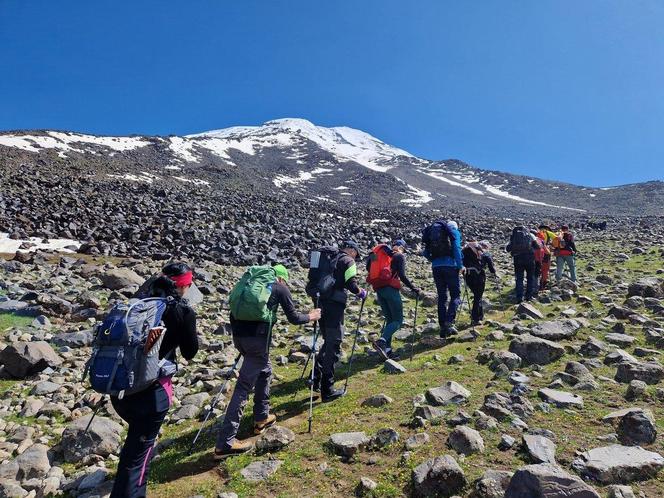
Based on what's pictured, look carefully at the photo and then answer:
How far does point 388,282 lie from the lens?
9.27 metres

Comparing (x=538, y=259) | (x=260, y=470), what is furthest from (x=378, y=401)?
(x=538, y=259)

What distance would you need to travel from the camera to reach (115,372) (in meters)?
3.90

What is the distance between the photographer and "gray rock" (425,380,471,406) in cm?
618

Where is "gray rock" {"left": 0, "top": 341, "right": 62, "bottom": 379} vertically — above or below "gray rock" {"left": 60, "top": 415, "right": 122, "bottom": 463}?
above

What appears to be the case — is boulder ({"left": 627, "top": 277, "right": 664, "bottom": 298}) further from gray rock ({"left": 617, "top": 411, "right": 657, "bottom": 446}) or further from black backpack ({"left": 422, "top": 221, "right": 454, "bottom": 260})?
gray rock ({"left": 617, "top": 411, "right": 657, "bottom": 446})

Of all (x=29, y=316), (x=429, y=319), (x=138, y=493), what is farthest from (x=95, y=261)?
(x=138, y=493)

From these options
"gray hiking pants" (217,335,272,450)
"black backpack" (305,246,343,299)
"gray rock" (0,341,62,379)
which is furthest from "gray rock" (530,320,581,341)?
"gray rock" (0,341,62,379)

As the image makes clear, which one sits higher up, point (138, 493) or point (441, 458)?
point (441, 458)

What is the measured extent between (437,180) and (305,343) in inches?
4041

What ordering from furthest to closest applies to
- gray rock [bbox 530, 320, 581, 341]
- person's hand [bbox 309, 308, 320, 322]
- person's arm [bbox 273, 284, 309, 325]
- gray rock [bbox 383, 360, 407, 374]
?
gray rock [bbox 530, 320, 581, 341] < gray rock [bbox 383, 360, 407, 374] < person's hand [bbox 309, 308, 320, 322] < person's arm [bbox 273, 284, 309, 325]

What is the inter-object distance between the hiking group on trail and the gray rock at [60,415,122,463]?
1.26 metres

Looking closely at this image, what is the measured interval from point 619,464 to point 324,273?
483 centimetres

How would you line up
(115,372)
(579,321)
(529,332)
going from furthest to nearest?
1. (579,321)
2. (529,332)
3. (115,372)

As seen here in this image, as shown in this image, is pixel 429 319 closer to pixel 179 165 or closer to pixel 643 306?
pixel 643 306
